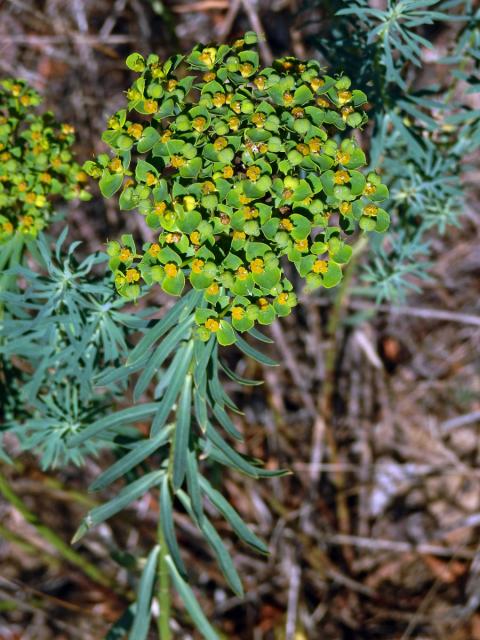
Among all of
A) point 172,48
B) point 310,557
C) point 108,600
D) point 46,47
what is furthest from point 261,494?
point 46,47

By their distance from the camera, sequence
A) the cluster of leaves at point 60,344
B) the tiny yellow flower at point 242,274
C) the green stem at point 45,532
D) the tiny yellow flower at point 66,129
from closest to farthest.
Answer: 1. the tiny yellow flower at point 242,274
2. the cluster of leaves at point 60,344
3. the tiny yellow flower at point 66,129
4. the green stem at point 45,532

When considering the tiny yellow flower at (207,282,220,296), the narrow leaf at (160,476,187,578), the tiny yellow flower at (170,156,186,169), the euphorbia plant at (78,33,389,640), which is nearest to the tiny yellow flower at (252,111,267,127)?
the euphorbia plant at (78,33,389,640)

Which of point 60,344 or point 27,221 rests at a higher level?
point 27,221

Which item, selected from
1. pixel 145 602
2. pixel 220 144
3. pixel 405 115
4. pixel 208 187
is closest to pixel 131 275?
pixel 208 187

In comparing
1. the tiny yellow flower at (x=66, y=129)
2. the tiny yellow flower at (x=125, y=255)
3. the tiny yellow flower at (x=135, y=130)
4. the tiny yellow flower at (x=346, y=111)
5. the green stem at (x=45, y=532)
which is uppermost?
the tiny yellow flower at (x=66, y=129)

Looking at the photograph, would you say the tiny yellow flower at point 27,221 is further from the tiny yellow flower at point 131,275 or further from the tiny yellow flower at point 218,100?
the tiny yellow flower at point 218,100

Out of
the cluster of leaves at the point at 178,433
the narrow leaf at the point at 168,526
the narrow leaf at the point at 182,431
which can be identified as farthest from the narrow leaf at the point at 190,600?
the narrow leaf at the point at 182,431

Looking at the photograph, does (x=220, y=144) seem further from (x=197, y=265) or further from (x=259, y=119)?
(x=197, y=265)

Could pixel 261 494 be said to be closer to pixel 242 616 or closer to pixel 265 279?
pixel 242 616
